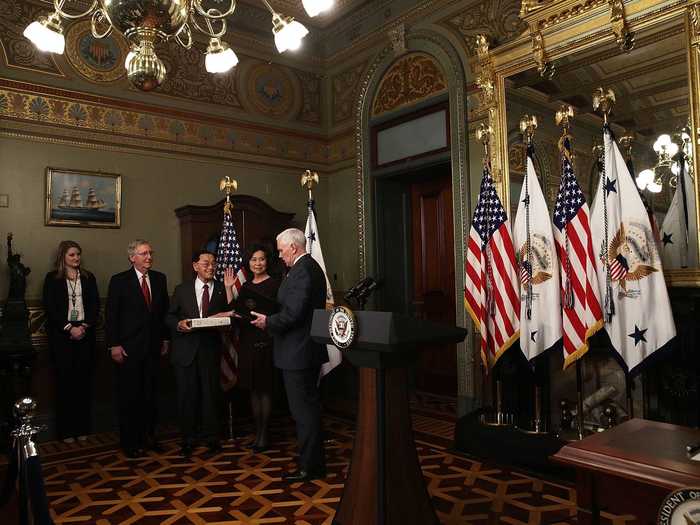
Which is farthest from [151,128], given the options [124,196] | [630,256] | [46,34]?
[630,256]

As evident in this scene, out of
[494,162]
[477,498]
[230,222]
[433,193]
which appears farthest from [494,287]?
[230,222]

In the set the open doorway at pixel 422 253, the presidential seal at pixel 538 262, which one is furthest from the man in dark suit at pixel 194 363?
the presidential seal at pixel 538 262

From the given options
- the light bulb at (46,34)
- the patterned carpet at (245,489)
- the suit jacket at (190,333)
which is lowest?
the patterned carpet at (245,489)

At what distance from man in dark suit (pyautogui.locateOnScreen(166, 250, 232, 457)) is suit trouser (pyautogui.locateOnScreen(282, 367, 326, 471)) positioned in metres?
0.93

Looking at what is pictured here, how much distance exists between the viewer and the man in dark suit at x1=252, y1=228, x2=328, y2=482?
3414 mm

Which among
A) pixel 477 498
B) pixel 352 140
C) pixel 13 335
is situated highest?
pixel 352 140

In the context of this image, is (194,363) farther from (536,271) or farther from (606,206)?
(606,206)

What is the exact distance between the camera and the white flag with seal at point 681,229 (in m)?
3.45

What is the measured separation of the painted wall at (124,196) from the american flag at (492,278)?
8.58ft

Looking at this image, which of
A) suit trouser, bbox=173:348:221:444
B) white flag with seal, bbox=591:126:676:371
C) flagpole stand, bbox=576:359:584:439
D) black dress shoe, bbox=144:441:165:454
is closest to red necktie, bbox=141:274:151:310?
suit trouser, bbox=173:348:221:444

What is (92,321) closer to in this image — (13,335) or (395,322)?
(13,335)

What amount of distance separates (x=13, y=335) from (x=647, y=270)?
4.56 metres

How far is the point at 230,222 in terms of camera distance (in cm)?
502

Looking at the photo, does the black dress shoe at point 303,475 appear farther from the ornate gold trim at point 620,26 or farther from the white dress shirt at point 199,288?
the ornate gold trim at point 620,26
